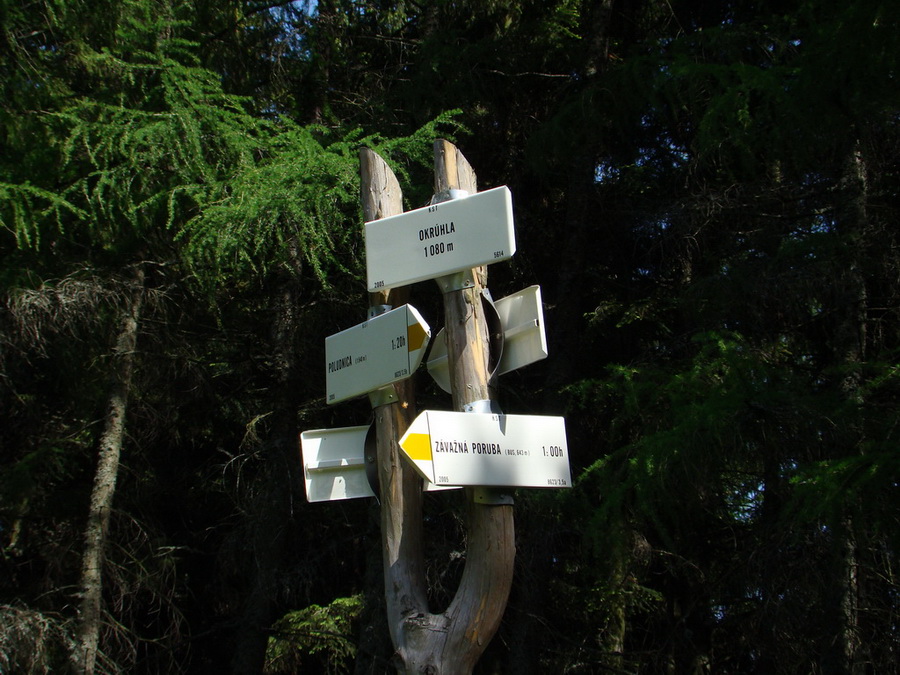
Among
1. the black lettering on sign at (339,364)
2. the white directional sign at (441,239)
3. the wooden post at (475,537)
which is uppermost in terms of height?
the white directional sign at (441,239)

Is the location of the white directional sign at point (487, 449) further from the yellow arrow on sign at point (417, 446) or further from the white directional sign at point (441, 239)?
the white directional sign at point (441, 239)

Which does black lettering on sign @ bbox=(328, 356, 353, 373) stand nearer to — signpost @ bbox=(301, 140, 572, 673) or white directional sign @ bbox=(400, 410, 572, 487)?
signpost @ bbox=(301, 140, 572, 673)

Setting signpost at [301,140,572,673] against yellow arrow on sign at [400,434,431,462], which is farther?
signpost at [301,140,572,673]

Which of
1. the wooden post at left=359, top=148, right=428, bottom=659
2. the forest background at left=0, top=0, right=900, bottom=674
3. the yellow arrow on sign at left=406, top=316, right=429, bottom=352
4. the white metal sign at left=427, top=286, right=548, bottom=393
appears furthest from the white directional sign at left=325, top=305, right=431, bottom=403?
the forest background at left=0, top=0, right=900, bottom=674

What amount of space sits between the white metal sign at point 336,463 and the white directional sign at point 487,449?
63 centimetres

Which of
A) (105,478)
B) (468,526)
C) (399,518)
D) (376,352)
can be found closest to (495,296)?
(105,478)

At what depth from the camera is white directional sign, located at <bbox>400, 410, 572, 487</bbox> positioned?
3.60 metres

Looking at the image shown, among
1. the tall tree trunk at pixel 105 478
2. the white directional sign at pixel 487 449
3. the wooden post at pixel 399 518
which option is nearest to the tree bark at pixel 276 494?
the tall tree trunk at pixel 105 478

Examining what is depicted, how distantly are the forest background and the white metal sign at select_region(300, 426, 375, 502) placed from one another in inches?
82.9

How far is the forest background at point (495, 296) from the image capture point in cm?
559

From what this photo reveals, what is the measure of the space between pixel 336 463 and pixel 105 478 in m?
4.47

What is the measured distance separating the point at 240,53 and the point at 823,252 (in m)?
6.46

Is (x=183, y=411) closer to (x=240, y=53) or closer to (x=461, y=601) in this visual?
(x=240, y=53)

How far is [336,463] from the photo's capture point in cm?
417
